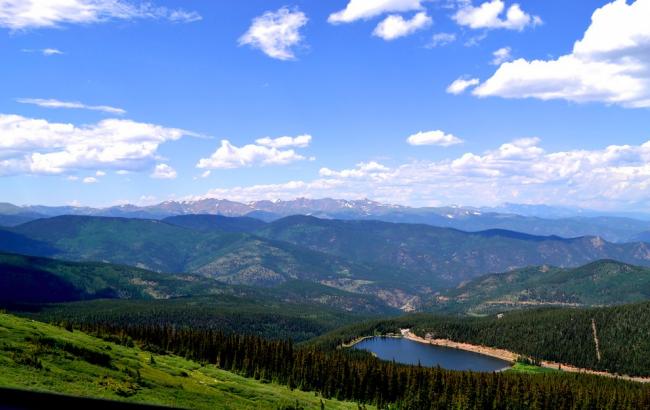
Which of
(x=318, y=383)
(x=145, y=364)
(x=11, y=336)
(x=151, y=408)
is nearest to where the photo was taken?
(x=151, y=408)

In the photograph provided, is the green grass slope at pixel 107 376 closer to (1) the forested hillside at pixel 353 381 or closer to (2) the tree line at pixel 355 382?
(2) the tree line at pixel 355 382

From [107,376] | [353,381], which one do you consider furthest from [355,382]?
[107,376]

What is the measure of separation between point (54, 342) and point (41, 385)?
1146 inches

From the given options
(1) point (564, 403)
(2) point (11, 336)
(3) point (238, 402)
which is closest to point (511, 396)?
(1) point (564, 403)

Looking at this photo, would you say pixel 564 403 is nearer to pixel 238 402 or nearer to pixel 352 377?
pixel 352 377

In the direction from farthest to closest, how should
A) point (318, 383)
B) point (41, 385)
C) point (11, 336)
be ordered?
point (318, 383) < point (11, 336) < point (41, 385)

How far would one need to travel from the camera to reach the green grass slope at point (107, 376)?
7562 centimetres

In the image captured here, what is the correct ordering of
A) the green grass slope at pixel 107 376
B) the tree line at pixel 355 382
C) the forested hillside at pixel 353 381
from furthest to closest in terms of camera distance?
1. the forested hillside at pixel 353 381
2. the tree line at pixel 355 382
3. the green grass slope at pixel 107 376

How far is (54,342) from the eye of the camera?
97.4 m

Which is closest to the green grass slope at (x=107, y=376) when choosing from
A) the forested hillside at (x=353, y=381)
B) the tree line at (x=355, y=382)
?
the tree line at (x=355, y=382)

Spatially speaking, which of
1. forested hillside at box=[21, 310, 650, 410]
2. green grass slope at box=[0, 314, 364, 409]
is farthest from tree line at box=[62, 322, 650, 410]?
green grass slope at box=[0, 314, 364, 409]

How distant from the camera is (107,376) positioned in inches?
3553

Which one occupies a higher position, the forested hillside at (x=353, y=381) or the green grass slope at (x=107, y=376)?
the green grass slope at (x=107, y=376)

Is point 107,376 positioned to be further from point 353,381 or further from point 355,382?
point 355,382
